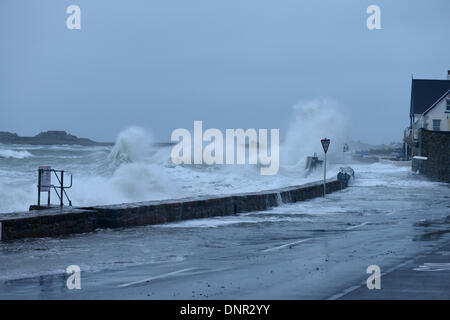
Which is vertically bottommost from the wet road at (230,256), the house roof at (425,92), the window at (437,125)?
the wet road at (230,256)

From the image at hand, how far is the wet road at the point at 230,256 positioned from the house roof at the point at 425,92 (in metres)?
52.6

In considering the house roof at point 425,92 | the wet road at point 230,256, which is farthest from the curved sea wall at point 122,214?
the house roof at point 425,92

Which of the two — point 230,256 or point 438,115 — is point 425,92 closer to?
Result: point 438,115

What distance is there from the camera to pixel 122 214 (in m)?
16.5

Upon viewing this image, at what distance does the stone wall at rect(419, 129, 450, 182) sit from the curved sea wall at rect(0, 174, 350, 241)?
20.3 m

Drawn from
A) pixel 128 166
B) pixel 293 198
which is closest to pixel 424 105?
pixel 128 166

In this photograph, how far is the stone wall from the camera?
41.3m

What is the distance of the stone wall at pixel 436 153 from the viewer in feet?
135

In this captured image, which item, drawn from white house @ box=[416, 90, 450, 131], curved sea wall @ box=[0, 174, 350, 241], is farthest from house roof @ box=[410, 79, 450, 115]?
curved sea wall @ box=[0, 174, 350, 241]

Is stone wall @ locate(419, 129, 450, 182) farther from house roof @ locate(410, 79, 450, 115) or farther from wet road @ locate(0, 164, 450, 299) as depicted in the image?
house roof @ locate(410, 79, 450, 115)

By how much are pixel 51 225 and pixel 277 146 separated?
63707 millimetres

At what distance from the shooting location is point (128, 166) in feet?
135

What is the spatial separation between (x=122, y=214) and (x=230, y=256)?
491 centimetres

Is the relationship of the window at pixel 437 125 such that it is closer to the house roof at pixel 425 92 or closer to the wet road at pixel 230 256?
the house roof at pixel 425 92
